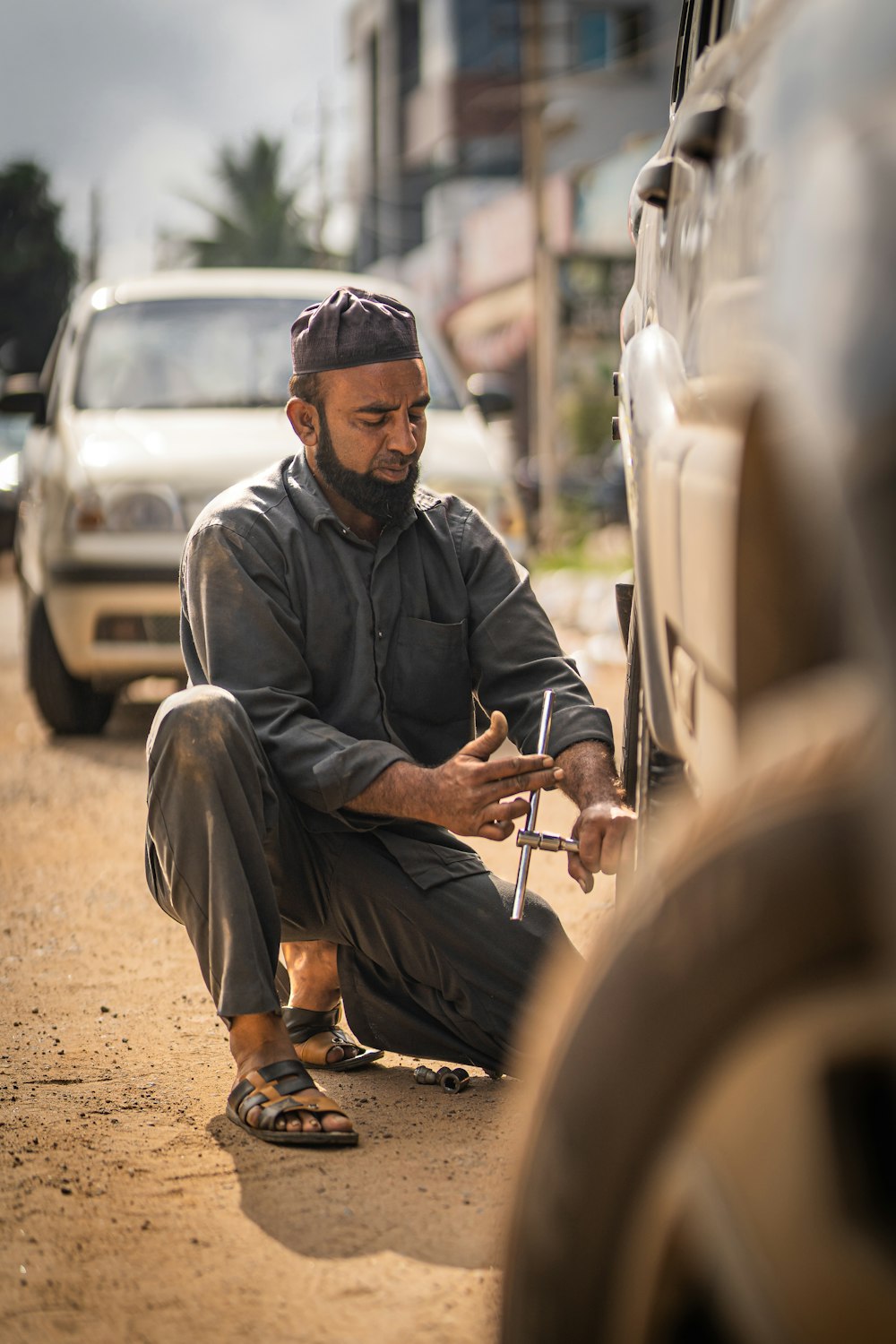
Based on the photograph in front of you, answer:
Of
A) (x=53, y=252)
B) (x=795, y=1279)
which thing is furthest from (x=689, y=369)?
(x=53, y=252)

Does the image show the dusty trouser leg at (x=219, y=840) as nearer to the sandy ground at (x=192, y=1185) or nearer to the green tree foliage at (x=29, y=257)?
the sandy ground at (x=192, y=1185)

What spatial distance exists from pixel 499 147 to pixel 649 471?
37762mm

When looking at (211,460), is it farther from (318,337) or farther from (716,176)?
(716,176)

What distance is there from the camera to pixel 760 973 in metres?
1.12

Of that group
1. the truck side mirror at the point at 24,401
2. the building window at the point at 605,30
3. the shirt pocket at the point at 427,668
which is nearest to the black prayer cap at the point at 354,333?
the shirt pocket at the point at 427,668

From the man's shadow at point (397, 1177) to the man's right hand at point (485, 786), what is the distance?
1.71ft

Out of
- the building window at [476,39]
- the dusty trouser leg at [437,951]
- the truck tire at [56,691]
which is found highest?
the building window at [476,39]

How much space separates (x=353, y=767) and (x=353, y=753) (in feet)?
0.09

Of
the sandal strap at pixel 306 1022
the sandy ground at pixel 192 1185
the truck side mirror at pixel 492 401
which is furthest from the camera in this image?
the truck side mirror at pixel 492 401

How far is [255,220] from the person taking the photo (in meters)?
47.8

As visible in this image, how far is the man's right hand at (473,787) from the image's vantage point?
2.58 meters

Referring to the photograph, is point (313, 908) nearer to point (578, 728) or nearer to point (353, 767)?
point (353, 767)

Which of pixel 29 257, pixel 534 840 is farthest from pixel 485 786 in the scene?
pixel 29 257

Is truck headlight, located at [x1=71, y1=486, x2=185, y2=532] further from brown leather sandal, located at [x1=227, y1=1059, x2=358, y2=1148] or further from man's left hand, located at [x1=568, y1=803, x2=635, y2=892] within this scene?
man's left hand, located at [x1=568, y1=803, x2=635, y2=892]
